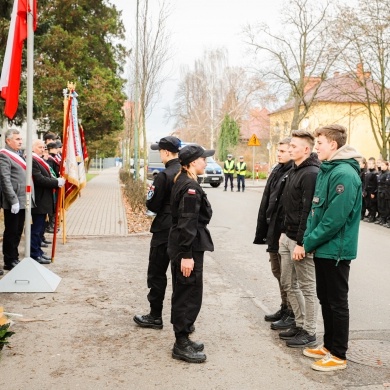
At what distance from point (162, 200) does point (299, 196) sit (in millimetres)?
1350

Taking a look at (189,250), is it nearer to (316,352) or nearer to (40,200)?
(316,352)

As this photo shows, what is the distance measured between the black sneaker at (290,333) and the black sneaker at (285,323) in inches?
9.7

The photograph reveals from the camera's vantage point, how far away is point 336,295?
4523 millimetres

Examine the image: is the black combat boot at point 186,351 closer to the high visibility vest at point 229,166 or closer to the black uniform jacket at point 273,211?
the black uniform jacket at point 273,211

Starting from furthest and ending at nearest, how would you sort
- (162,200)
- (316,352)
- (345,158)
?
(162,200) < (316,352) < (345,158)

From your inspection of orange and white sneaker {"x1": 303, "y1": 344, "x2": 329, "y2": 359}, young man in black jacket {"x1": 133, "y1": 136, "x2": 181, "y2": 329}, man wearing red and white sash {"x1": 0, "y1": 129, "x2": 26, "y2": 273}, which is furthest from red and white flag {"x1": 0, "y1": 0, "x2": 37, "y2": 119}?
orange and white sneaker {"x1": 303, "y1": 344, "x2": 329, "y2": 359}

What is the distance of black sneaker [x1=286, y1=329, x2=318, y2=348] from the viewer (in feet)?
16.8

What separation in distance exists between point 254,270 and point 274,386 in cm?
461

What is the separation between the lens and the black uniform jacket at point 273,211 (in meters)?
Answer: 5.54

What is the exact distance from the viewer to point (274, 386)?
422 cm

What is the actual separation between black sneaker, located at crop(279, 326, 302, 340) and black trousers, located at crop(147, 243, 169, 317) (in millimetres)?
1291

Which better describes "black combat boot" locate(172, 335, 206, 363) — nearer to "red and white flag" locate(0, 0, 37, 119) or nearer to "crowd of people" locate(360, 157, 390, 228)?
"red and white flag" locate(0, 0, 37, 119)

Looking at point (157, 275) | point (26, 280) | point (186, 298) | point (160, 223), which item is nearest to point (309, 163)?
point (160, 223)

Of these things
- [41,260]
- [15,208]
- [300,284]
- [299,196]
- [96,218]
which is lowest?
[96,218]
